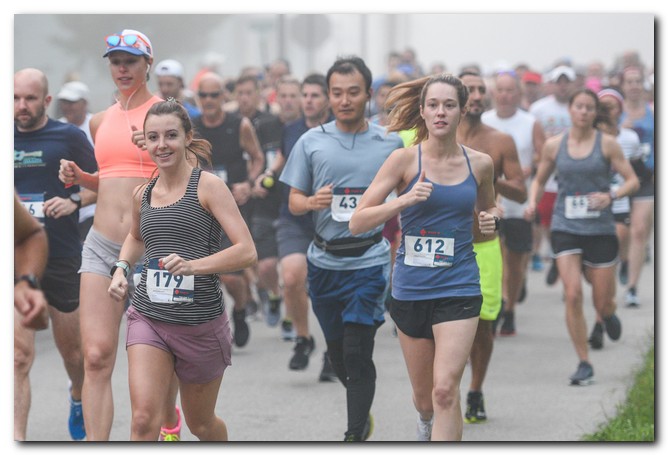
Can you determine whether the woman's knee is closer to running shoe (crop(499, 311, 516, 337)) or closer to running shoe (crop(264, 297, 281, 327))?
running shoe (crop(499, 311, 516, 337))

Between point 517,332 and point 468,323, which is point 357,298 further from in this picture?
point 517,332

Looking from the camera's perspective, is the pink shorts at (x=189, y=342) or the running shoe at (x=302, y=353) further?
the running shoe at (x=302, y=353)

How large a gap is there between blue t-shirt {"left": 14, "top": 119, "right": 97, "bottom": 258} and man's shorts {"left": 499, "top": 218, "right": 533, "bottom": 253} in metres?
4.23

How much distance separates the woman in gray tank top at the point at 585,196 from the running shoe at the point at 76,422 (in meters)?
3.27

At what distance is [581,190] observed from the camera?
9.29m

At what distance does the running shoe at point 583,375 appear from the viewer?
8742mm

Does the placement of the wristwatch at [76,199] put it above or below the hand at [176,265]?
above

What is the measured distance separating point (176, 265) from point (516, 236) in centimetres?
547

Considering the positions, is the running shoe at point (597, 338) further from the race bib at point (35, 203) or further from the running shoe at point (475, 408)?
the race bib at point (35, 203)

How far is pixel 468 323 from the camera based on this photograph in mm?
6078

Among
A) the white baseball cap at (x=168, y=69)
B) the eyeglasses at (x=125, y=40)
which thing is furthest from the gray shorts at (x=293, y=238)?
the eyeglasses at (x=125, y=40)

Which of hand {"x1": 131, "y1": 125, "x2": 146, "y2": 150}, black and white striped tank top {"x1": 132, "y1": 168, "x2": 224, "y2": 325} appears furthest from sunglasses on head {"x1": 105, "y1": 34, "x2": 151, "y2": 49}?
black and white striped tank top {"x1": 132, "y1": 168, "x2": 224, "y2": 325}

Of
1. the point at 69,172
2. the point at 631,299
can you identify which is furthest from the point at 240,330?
the point at 631,299
